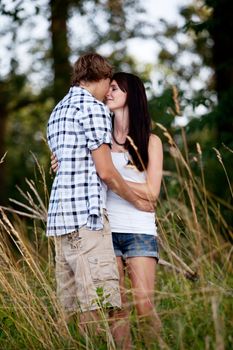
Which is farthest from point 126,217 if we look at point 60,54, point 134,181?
point 60,54

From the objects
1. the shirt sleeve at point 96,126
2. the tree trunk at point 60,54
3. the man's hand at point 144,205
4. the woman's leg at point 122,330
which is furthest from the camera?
the tree trunk at point 60,54

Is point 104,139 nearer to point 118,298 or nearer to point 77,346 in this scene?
point 118,298

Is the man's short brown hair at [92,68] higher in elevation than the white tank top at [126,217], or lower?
higher

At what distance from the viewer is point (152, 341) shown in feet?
12.2

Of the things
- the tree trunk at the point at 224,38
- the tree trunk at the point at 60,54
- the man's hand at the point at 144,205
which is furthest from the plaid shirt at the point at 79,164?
the tree trunk at the point at 60,54

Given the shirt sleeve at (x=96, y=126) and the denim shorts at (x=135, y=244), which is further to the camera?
the denim shorts at (x=135, y=244)

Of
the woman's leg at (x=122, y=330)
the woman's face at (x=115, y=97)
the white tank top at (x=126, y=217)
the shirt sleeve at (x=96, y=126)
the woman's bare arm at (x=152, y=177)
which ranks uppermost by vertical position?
the woman's face at (x=115, y=97)

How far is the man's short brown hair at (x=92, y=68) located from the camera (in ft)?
13.5

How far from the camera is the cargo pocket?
3943 mm

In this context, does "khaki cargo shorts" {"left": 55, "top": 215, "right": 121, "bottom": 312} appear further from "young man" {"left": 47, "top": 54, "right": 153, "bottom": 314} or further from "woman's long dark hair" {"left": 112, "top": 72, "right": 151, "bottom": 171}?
"woman's long dark hair" {"left": 112, "top": 72, "right": 151, "bottom": 171}

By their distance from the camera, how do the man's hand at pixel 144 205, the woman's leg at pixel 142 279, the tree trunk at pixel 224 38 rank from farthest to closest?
1. the tree trunk at pixel 224 38
2. the man's hand at pixel 144 205
3. the woman's leg at pixel 142 279

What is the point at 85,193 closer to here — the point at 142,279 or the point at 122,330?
the point at 142,279

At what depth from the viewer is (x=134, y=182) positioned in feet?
14.0

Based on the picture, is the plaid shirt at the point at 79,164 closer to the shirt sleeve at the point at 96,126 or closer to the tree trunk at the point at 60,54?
the shirt sleeve at the point at 96,126
